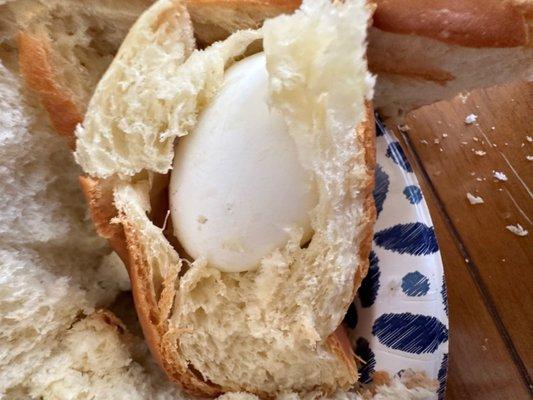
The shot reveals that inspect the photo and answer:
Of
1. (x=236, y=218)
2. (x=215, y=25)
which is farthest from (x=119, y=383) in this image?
(x=215, y=25)

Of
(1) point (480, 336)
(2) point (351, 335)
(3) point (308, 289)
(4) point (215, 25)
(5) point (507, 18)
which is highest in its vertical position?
(4) point (215, 25)

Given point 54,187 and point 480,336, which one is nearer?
point 54,187

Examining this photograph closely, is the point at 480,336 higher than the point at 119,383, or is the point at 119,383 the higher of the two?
the point at 119,383

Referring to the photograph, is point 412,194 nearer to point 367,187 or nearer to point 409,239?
point 409,239

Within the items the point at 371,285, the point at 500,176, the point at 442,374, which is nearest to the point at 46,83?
the point at 371,285

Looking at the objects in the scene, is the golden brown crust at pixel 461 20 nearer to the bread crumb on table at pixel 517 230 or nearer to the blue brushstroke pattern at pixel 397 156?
the blue brushstroke pattern at pixel 397 156

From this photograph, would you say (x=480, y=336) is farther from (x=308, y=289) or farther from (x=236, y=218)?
(x=236, y=218)
